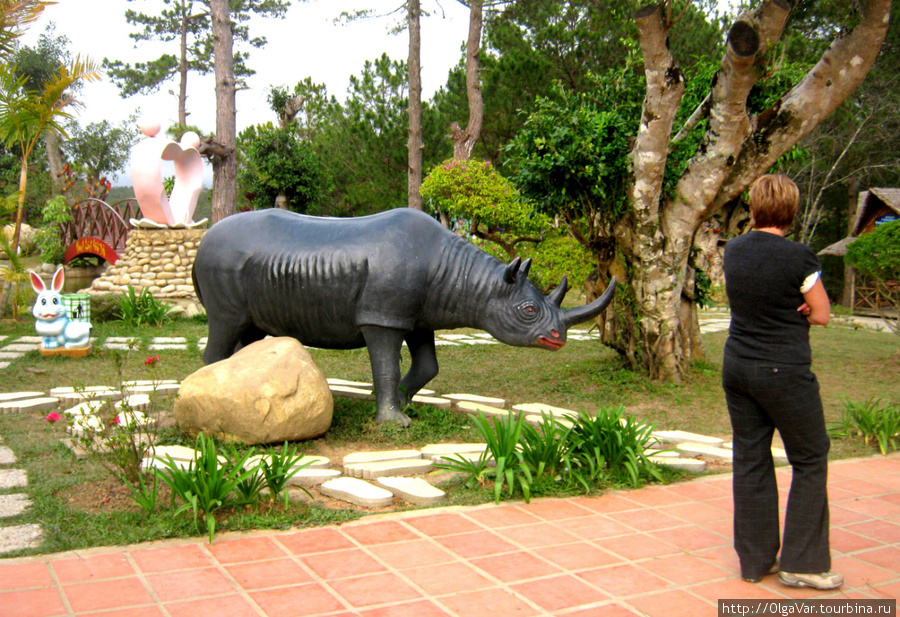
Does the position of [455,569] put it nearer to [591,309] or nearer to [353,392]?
[591,309]

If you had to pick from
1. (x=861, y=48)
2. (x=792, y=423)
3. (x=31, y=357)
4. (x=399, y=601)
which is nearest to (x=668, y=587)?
(x=792, y=423)

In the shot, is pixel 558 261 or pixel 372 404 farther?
pixel 558 261

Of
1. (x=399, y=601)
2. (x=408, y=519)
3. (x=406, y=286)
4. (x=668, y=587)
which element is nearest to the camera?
(x=399, y=601)

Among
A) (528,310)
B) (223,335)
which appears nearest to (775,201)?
(528,310)

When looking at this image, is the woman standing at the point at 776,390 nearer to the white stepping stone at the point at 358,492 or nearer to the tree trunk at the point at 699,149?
the white stepping stone at the point at 358,492

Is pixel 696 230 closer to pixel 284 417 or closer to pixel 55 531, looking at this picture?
pixel 284 417

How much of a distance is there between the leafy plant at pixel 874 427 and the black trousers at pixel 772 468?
2.92 m

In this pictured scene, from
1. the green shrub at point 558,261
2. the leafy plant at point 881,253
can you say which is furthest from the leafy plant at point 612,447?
the green shrub at point 558,261

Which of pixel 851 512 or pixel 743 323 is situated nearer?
pixel 743 323

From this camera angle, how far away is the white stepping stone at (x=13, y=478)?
4434 millimetres

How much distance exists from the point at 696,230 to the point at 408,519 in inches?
220

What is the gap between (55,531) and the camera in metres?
3.65

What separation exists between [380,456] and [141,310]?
8831 mm

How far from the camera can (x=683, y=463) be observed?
16.7 ft
